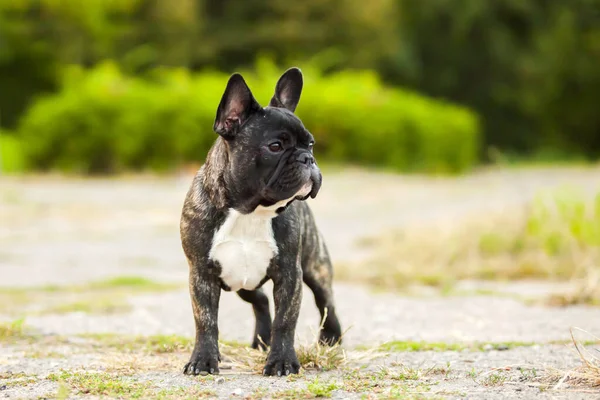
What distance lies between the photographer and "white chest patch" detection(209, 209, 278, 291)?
4953mm

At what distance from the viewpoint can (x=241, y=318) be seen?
7.86m

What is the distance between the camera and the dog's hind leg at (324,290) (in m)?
5.70

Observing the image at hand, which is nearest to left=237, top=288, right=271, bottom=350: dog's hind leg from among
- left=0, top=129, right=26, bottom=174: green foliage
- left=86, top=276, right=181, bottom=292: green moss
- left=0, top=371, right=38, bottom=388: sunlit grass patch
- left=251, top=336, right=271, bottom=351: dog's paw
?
left=251, top=336, right=271, bottom=351: dog's paw

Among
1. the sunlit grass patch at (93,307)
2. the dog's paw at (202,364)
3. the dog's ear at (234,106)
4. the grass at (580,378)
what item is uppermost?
the dog's ear at (234,106)

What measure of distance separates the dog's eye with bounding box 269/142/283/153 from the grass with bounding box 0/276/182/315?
12.5ft

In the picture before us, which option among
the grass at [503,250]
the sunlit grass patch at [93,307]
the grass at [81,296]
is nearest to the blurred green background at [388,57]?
the grass at [503,250]

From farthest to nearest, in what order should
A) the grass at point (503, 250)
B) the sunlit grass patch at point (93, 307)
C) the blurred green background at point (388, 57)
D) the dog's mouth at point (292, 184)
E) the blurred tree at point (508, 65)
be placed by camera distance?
the blurred tree at point (508, 65)
the blurred green background at point (388, 57)
the grass at point (503, 250)
the sunlit grass patch at point (93, 307)
the dog's mouth at point (292, 184)

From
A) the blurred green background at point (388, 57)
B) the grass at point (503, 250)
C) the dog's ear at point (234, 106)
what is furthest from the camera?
the blurred green background at point (388, 57)

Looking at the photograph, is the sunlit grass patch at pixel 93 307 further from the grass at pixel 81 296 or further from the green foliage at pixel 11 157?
the green foliage at pixel 11 157

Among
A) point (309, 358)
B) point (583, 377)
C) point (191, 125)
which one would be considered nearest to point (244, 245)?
point (309, 358)

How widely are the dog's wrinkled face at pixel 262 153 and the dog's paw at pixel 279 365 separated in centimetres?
80

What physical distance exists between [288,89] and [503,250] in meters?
6.26

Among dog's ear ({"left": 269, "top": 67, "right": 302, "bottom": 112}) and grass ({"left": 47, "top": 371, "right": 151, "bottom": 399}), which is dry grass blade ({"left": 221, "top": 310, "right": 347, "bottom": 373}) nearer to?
grass ({"left": 47, "top": 371, "right": 151, "bottom": 399})

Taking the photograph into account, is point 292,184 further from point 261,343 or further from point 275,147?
point 261,343
